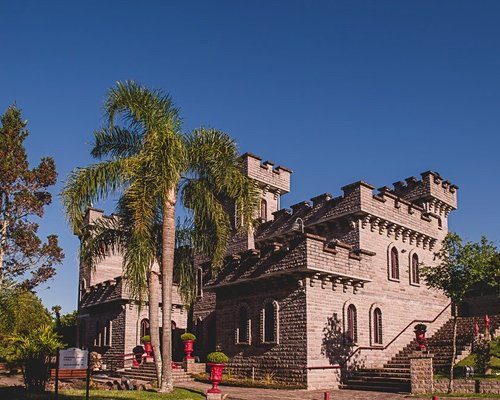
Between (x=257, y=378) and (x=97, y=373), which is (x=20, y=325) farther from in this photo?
(x=257, y=378)

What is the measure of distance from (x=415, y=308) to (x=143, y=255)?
599 inches

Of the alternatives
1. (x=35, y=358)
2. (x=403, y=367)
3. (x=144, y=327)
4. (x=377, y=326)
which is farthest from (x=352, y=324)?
(x=144, y=327)

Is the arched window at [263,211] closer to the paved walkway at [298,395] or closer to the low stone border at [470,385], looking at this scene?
the paved walkway at [298,395]

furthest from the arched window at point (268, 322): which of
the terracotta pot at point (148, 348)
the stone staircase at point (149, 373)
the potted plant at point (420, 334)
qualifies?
the terracotta pot at point (148, 348)

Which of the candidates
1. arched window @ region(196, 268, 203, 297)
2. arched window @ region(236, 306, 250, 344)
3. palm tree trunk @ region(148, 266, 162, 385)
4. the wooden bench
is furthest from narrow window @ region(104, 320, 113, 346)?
palm tree trunk @ region(148, 266, 162, 385)

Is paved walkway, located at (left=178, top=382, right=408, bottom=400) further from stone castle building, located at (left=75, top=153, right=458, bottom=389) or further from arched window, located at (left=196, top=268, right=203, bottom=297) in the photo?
arched window, located at (left=196, top=268, right=203, bottom=297)

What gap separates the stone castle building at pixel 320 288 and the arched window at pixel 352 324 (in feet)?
0.13

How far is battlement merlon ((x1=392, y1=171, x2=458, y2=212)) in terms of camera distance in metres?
31.2

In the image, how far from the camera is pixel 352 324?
24062mm

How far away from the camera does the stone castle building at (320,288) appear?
22266mm

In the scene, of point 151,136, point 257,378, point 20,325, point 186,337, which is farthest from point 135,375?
point 151,136

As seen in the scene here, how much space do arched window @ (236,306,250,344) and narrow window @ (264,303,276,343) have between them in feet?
3.74

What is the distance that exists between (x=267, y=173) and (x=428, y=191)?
874cm

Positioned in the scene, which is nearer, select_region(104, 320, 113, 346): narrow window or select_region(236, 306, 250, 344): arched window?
select_region(236, 306, 250, 344): arched window
